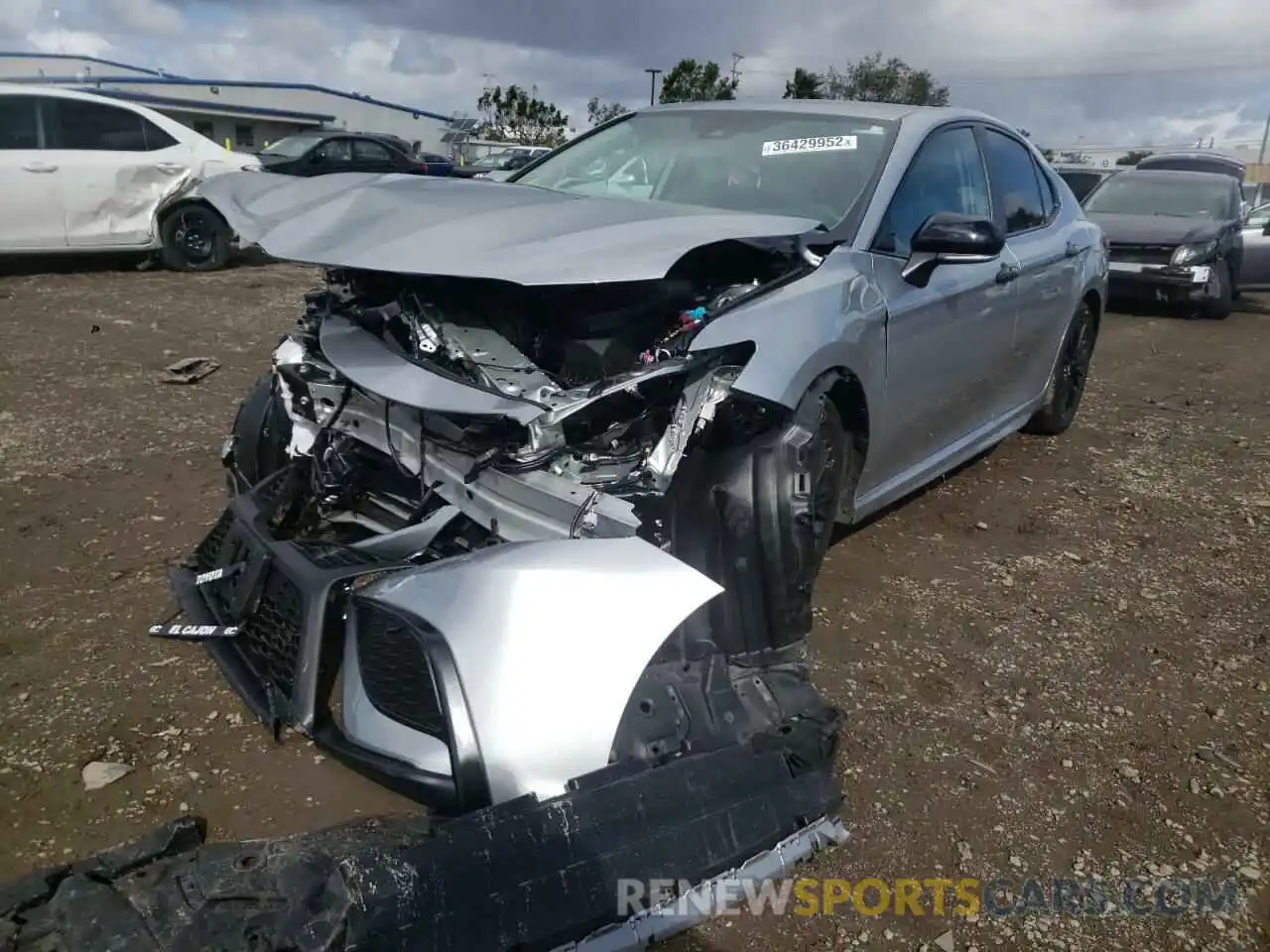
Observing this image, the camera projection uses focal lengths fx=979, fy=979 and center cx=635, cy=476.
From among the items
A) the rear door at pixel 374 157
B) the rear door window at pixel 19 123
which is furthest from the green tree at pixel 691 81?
the rear door window at pixel 19 123

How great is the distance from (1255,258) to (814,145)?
10298mm

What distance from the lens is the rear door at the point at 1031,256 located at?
Answer: 4.16 meters

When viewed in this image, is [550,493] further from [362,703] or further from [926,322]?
[926,322]

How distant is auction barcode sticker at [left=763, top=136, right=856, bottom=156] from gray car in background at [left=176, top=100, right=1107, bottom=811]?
14 mm

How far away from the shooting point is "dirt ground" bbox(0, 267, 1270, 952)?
2275mm

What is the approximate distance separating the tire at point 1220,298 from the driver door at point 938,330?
740 cm

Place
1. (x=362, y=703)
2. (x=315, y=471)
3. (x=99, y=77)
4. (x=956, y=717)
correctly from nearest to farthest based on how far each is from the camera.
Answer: (x=362, y=703), (x=956, y=717), (x=315, y=471), (x=99, y=77)

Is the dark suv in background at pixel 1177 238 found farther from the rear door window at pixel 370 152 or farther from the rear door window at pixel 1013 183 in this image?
the rear door window at pixel 370 152

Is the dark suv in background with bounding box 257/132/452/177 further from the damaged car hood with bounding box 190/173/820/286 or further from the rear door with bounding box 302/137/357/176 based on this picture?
the damaged car hood with bounding box 190/173/820/286

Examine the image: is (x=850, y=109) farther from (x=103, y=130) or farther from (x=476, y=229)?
(x=103, y=130)

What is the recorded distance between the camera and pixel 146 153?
8.95 metres

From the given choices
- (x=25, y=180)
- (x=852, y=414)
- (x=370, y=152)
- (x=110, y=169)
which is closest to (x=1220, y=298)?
(x=852, y=414)

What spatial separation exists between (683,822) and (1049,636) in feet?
6.41

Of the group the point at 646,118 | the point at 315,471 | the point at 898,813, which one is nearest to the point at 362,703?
the point at 315,471
